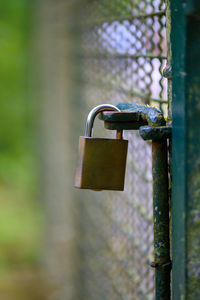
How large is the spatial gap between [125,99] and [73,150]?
5.56ft

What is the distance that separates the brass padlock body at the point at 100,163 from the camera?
0.99 meters

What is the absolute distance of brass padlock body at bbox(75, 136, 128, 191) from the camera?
99cm

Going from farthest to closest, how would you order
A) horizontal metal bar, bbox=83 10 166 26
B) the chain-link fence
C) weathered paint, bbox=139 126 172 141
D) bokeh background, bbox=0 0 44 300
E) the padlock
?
bokeh background, bbox=0 0 44 300 → the chain-link fence → horizontal metal bar, bbox=83 10 166 26 → the padlock → weathered paint, bbox=139 126 172 141

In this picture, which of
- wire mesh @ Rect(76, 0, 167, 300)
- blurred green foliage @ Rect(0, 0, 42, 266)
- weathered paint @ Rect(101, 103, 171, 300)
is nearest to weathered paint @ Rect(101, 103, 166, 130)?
weathered paint @ Rect(101, 103, 171, 300)

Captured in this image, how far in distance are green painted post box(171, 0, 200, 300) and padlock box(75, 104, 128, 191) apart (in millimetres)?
189

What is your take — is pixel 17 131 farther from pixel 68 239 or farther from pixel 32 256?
pixel 68 239

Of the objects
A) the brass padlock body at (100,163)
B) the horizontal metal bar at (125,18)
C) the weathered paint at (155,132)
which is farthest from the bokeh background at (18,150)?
the weathered paint at (155,132)

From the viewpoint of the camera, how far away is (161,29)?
1.45 metres

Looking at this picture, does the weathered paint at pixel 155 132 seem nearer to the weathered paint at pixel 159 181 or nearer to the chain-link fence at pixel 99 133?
the weathered paint at pixel 159 181

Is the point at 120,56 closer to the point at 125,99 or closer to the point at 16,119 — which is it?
the point at 125,99

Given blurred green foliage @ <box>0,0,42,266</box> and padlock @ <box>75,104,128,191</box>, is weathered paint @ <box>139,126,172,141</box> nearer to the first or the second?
padlock @ <box>75,104,128,191</box>

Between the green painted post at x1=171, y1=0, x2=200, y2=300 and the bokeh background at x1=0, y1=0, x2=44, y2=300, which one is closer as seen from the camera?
the green painted post at x1=171, y1=0, x2=200, y2=300

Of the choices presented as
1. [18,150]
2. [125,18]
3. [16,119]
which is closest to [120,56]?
[125,18]

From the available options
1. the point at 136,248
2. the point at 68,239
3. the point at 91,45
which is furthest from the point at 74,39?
the point at 136,248
